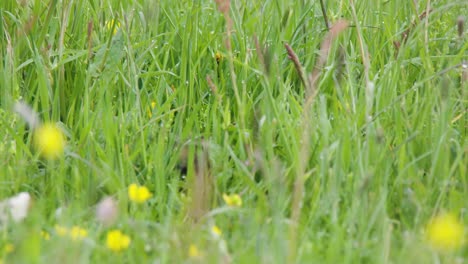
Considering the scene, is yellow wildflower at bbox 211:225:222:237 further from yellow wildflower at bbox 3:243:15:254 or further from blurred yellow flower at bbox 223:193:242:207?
yellow wildflower at bbox 3:243:15:254

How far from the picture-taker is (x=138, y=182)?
228cm

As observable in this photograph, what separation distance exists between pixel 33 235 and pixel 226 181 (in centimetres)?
73

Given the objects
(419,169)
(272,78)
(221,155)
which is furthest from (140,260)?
(272,78)

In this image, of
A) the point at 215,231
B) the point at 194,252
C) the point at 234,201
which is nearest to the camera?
the point at 194,252

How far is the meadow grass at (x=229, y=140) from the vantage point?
1.81m

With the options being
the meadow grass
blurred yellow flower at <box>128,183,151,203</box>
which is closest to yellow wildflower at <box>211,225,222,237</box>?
the meadow grass

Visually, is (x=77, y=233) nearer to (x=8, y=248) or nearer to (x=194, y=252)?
(x=8, y=248)

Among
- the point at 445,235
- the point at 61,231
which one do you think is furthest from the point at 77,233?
the point at 445,235

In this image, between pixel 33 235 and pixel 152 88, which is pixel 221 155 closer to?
pixel 152 88

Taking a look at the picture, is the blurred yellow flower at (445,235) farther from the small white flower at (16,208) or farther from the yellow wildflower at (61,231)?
the small white flower at (16,208)

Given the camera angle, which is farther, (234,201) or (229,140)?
(229,140)

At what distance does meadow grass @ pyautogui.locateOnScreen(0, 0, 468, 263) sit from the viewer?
1808mm

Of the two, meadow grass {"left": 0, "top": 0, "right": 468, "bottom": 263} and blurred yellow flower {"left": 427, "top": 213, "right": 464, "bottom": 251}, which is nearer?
blurred yellow flower {"left": 427, "top": 213, "right": 464, "bottom": 251}

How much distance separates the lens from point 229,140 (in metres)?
2.47
